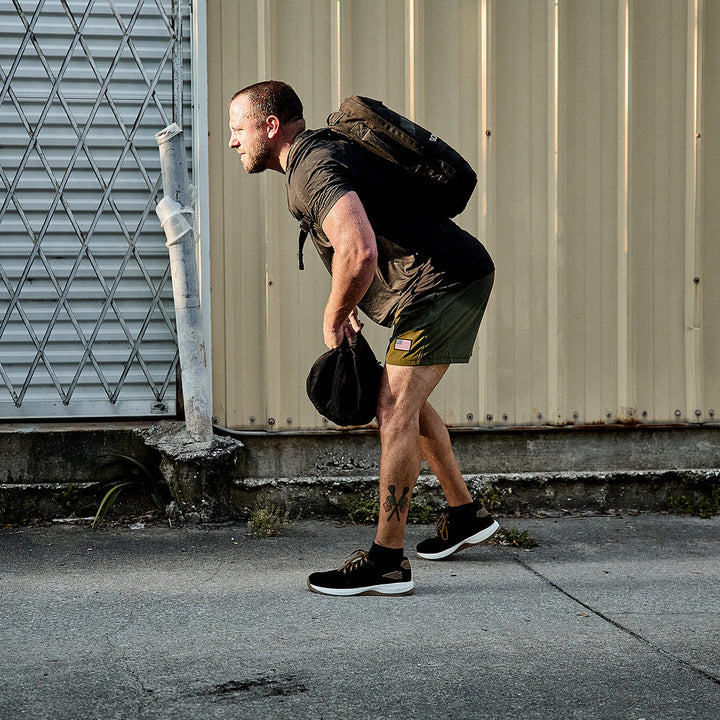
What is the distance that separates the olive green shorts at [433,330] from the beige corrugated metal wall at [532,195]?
4.57ft

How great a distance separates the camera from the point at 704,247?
4.98 metres

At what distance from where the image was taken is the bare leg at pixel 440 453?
367cm

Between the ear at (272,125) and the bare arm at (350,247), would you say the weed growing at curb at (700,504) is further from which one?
the ear at (272,125)

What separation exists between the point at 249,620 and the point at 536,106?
3.21 m

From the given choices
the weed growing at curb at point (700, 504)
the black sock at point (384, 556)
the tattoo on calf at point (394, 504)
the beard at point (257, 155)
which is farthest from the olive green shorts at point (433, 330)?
the weed growing at curb at point (700, 504)

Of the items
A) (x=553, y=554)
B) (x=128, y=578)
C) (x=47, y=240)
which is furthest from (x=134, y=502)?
(x=553, y=554)

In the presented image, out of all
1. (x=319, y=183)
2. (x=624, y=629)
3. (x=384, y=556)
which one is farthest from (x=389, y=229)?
(x=624, y=629)

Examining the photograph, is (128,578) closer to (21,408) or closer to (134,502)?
(134,502)

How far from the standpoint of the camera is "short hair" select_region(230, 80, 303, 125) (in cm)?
344

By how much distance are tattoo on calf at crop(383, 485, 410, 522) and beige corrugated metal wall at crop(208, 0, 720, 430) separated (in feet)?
4.78

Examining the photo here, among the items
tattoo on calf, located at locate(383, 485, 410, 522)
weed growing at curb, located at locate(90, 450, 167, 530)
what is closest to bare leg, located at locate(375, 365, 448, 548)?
tattoo on calf, located at locate(383, 485, 410, 522)

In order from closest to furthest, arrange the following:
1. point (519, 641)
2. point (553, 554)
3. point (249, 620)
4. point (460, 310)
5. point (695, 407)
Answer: point (519, 641), point (249, 620), point (460, 310), point (553, 554), point (695, 407)

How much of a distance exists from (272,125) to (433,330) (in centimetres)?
102

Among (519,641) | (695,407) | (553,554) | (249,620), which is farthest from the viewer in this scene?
(695,407)
